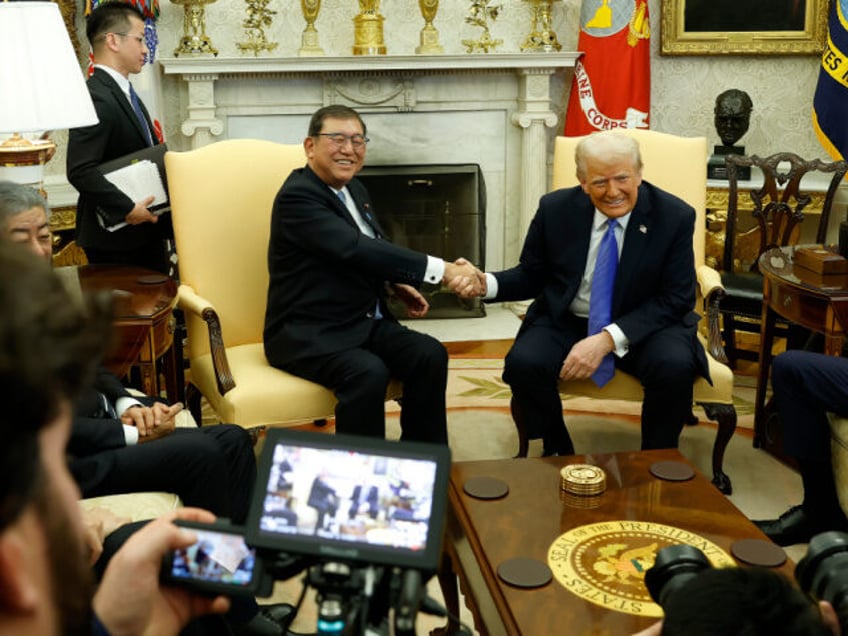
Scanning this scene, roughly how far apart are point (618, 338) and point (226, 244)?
51.8 inches

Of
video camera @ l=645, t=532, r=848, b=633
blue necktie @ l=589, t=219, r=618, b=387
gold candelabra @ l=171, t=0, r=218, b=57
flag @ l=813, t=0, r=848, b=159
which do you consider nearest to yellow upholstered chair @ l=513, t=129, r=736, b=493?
blue necktie @ l=589, t=219, r=618, b=387

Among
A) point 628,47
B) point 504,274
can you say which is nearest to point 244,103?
point 628,47

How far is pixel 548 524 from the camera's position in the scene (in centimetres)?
217

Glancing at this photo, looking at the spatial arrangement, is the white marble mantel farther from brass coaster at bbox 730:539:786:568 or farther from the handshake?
brass coaster at bbox 730:539:786:568

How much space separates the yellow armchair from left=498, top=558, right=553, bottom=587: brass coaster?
1.15 m

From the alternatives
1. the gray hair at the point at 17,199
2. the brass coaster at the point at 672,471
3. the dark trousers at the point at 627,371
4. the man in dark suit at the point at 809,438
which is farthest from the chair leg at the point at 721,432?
the gray hair at the point at 17,199

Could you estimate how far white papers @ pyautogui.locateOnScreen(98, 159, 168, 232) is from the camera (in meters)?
3.30

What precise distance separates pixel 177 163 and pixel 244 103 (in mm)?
2106

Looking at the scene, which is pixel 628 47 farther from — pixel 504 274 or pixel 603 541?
pixel 603 541

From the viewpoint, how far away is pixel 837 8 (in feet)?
15.9

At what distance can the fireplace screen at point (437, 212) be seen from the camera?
542 cm

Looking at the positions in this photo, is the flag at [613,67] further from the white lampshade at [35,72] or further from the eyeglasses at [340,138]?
the white lampshade at [35,72]

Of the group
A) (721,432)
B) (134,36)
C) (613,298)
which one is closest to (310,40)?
(134,36)

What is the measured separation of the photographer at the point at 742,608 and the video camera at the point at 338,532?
0.24 meters
